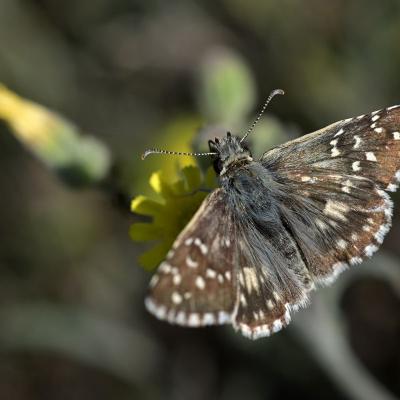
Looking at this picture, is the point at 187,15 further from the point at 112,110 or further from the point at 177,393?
the point at 177,393

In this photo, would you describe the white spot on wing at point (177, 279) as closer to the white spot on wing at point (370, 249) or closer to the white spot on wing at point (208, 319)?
the white spot on wing at point (208, 319)

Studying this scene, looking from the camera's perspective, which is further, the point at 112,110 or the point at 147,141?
the point at 112,110

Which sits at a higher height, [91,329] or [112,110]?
[112,110]

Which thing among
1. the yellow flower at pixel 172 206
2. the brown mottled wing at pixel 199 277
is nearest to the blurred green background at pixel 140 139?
the yellow flower at pixel 172 206

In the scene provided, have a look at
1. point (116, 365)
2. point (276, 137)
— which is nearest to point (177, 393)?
point (116, 365)

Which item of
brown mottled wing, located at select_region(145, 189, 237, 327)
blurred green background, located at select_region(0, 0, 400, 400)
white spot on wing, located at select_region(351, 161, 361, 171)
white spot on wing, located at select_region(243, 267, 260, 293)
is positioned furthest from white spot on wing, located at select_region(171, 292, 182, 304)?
blurred green background, located at select_region(0, 0, 400, 400)

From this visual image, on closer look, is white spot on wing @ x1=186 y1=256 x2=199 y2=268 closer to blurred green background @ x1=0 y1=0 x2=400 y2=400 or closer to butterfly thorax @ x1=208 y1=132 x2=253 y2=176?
butterfly thorax @ x1=208 y1=132 x2=253 y2=176
